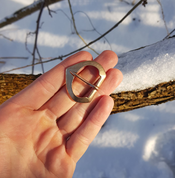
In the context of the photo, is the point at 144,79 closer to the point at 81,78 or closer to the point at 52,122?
the point at 81,78

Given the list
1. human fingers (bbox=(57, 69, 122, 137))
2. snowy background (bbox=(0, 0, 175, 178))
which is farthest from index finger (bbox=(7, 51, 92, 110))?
snowy background (bbox=(0, 0, 175, 178))

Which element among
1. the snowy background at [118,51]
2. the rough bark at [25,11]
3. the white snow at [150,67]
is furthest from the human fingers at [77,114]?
the rough bark at [25,11]

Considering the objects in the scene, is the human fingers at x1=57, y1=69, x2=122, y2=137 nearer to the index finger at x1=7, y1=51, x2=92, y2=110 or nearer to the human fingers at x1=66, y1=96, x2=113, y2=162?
the human fingers at x1=66, y1=96, x2=113, y2=162

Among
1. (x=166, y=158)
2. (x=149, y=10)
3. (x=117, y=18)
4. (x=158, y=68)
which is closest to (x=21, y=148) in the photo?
(x=158, y=68)

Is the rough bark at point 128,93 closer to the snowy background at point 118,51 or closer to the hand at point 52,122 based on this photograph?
the hand at point 52,122

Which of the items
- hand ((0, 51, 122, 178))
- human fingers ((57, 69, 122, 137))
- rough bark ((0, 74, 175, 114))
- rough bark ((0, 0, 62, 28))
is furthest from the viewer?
rough bark ((0, 0, 62, 28))

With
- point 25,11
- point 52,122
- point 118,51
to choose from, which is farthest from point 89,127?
point 25,11
